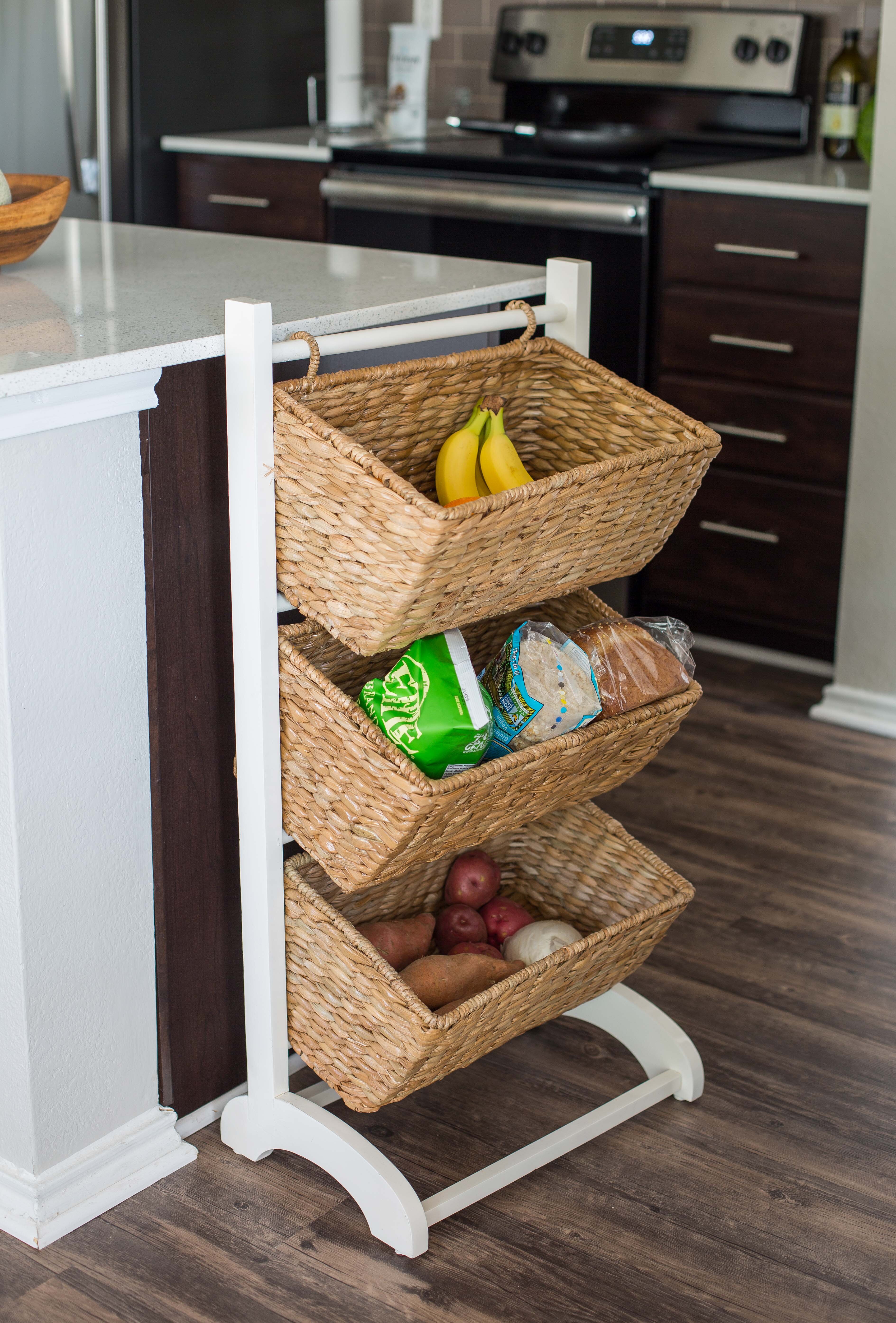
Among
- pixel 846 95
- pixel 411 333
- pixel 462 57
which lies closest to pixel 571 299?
pixel 411 333

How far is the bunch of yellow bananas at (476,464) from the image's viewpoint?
1472 millimetres

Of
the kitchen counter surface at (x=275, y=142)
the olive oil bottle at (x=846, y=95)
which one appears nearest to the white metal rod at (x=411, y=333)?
the olive oil bottle at (x=846, y=95)

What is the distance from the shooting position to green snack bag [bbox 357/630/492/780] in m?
1.38

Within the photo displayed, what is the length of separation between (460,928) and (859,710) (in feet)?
4.65

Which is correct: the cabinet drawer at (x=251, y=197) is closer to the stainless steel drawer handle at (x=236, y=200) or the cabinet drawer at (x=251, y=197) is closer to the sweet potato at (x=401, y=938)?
the stainless steel drawer handle at (x=236, y=200)

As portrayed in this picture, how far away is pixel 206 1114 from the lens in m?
1.70

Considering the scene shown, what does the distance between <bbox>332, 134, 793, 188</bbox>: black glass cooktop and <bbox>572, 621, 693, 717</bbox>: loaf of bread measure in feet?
5.31

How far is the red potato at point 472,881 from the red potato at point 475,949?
5 cm

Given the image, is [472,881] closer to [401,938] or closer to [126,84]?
[401,938]

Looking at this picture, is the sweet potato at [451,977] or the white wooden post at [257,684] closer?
the white wooden post at [257,684]

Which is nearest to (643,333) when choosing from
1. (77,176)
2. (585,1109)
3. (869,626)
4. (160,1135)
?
(869,626)

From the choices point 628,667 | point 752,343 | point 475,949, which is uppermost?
point 752,343

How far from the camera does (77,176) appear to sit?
350 centimetres

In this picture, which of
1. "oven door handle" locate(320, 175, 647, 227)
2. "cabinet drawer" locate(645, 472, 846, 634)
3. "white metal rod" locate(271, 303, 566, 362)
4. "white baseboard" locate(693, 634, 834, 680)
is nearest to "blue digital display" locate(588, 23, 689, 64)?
"oven door handle" locate(320, 175, 647, 227)
